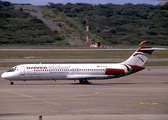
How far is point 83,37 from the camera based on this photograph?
13188cm

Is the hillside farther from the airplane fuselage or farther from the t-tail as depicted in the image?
the t-tail

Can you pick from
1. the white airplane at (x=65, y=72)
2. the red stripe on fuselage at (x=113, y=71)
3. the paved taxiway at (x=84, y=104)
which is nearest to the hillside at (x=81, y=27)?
the white airplane at (x=65, y=72)

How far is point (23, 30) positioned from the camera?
136750mm

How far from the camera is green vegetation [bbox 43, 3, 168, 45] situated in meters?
135

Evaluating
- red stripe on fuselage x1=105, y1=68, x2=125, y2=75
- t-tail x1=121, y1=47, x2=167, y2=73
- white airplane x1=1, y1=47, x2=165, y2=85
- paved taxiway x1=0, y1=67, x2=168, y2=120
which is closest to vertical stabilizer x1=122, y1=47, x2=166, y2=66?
t-tail x1=121, y1=47, x2=167, y2=73

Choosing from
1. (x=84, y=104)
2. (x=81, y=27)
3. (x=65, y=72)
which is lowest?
(x=84, y=104)

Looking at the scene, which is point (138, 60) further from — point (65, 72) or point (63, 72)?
point (63, 72)

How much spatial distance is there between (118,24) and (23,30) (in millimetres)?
58856

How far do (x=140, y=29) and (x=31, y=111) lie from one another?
451 ft

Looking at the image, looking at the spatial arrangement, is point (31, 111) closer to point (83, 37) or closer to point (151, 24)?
point (83, 37)

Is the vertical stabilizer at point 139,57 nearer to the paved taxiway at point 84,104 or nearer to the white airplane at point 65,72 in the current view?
the white airplane at point 65,72

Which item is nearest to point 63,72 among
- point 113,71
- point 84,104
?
point 113,71

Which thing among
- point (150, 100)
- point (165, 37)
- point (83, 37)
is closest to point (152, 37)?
point (165, 37)

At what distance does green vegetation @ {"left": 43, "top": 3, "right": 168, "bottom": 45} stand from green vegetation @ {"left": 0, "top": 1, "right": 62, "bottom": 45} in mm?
14485
